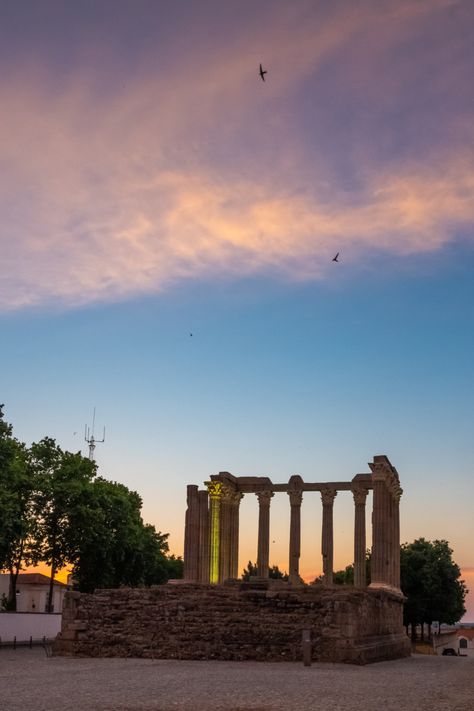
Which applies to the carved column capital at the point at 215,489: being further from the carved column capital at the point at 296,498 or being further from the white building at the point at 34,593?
the white building at the point at 34,593

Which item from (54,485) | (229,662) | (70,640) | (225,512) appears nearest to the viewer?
(229,662)

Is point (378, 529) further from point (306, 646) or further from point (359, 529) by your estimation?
point (306, 646)

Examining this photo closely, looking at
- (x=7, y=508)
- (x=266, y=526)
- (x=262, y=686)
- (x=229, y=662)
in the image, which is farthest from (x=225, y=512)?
(x=262, y=686)

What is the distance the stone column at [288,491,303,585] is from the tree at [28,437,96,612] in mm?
15155

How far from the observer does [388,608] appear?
149 feet

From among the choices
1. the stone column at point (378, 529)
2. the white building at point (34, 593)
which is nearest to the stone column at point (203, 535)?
the stone column at point (378, 529)

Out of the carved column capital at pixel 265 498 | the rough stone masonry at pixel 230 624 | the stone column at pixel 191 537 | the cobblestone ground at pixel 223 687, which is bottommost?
the cobblestone ground at pixel 223 687

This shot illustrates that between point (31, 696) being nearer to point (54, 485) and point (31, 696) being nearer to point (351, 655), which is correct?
point (351, 655)

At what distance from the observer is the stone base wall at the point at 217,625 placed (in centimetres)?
3272

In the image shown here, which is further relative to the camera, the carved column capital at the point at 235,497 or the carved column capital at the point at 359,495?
the carved column capital at the point at 235,497

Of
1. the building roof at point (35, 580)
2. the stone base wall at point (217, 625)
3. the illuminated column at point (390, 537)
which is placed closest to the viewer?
the stone base wall at point (217, 625)

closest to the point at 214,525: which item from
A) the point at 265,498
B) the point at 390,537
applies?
the point at 265,498

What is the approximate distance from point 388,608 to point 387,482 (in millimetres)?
6946

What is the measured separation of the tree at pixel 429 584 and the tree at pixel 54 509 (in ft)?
112
